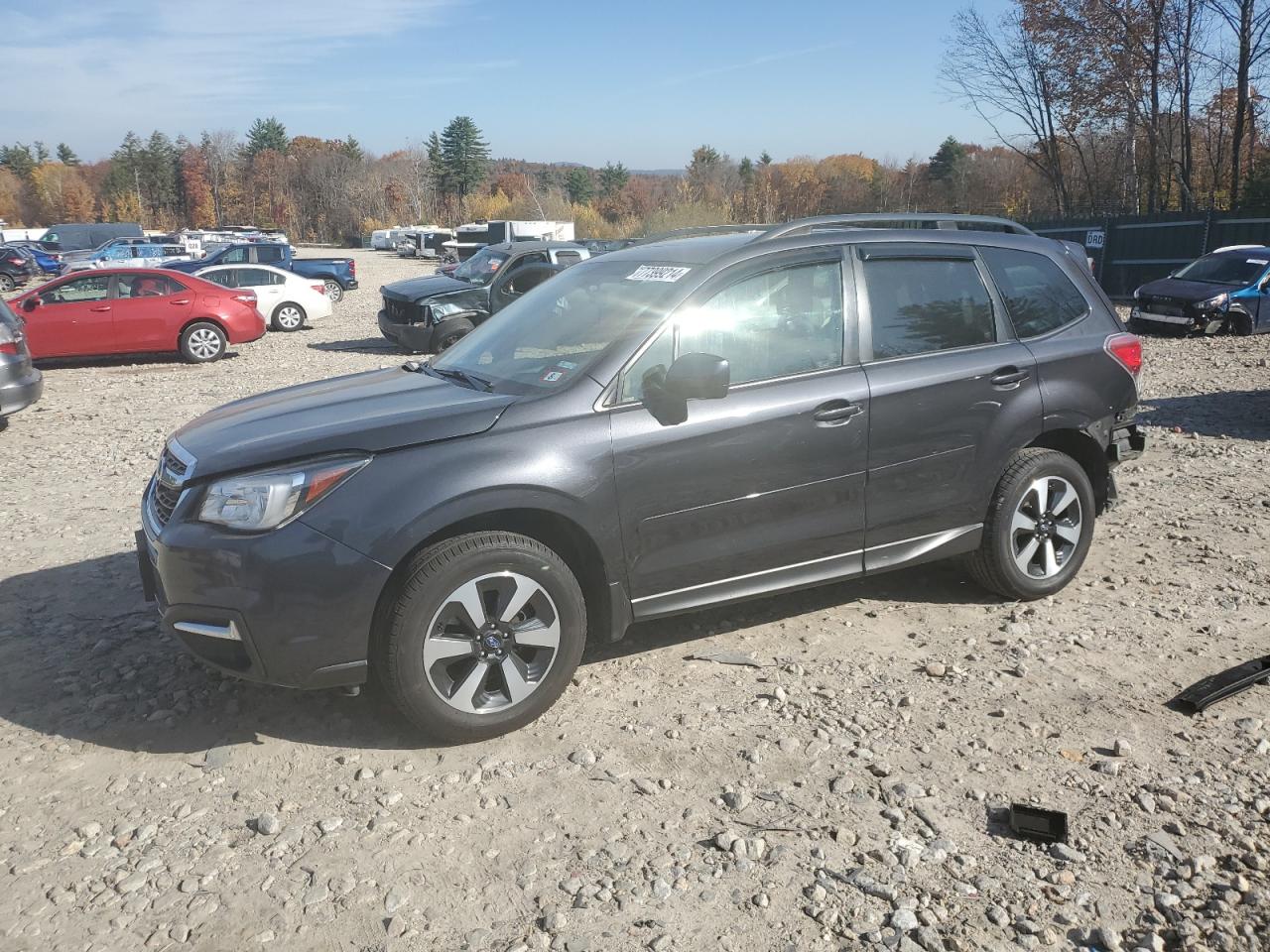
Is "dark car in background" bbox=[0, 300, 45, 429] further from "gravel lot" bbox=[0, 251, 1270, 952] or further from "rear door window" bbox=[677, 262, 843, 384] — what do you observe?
"rear door window" bbox=[677, 262, 843, 384]

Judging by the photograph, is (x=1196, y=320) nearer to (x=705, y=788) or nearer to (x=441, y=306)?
(x=441, y=306)

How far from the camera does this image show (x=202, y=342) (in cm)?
1689

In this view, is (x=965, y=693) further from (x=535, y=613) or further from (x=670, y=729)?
(x=535, y=613)

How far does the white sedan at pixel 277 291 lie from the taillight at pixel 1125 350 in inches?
773

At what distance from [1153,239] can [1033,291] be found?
24433 mm

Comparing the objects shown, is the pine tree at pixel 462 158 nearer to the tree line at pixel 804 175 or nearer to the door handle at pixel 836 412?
the tree line at pixel 804 175

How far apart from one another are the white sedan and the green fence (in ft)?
59.2

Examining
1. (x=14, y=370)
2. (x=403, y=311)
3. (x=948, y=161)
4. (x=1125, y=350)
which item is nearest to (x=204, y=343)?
(x=403, y=311)

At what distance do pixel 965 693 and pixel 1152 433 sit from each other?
6.15 metres

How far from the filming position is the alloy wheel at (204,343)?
16.8 m

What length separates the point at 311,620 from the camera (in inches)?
138

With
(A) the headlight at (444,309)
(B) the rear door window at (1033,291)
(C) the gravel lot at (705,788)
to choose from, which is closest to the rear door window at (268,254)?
(A) the headlight at (444,309)

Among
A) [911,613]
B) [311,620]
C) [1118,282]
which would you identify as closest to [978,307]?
[911,613]

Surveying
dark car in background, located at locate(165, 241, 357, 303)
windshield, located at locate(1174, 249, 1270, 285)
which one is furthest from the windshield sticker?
dark car in background, located at locate(165, 241, 357, 303)
